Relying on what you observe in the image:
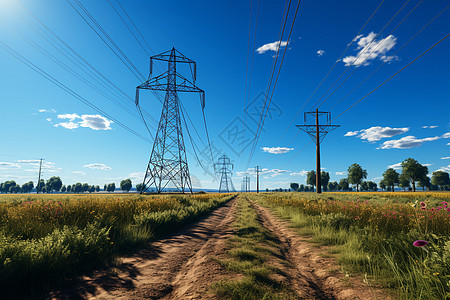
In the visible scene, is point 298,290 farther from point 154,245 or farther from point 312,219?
point 312,219

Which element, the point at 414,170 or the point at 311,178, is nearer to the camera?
the point at 414,170

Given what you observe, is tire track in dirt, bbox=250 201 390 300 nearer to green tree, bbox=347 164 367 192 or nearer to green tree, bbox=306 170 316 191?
green tree, bbox=347 164 367 192

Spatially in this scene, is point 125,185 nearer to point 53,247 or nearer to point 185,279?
point 53,247

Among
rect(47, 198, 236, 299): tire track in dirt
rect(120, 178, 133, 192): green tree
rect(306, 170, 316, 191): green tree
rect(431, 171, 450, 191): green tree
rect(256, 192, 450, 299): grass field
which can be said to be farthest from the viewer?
rect(120, 178, 133, 192): green tree

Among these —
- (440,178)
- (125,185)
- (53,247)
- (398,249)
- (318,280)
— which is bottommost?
(125,185)

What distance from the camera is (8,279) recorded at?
11.4 feet

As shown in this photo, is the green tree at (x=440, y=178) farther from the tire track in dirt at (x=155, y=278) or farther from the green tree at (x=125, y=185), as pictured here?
the green tree at (x=125, y=185)

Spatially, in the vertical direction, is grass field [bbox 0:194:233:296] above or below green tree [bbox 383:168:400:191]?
below

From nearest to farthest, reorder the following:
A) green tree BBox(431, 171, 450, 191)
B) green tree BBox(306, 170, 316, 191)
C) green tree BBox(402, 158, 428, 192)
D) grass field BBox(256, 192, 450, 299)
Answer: grass field BBox(256, 192, 450, 299), green tree BBox(402, 158, 428, 192), green tree BBox(431, 171, 450, 191), green tree BBox(306, 170, 316, 191)

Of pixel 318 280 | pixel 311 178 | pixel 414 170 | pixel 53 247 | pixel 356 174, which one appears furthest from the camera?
pixel 311 178

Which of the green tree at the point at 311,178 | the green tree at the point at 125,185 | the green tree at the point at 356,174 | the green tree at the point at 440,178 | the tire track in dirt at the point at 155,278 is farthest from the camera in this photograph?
the green tree at the point at 125,185

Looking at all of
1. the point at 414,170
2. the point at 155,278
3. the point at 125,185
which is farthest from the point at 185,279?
the point at 125,185

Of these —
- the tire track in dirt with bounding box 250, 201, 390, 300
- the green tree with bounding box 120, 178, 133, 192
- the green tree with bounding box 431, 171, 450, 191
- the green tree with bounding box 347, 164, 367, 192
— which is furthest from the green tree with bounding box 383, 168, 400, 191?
the green tree with bounding box 120, 178, 133, 192

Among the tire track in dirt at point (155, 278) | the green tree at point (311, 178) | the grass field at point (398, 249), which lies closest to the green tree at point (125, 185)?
the green tree at point (311, 178)
